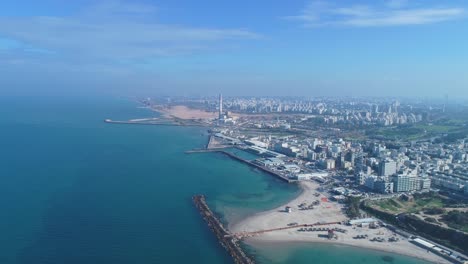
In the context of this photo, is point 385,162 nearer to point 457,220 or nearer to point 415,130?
point 457,220

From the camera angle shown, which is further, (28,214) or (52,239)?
(28,214)

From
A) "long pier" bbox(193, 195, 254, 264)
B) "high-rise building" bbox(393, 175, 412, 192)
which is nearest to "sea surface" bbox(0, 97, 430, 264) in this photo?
"long pier" bbox(193, 195, 254, 264)

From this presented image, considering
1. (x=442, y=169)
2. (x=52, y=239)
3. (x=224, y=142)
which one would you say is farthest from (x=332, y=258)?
(x=224, y=142)

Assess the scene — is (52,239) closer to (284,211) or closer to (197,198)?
(197,198)

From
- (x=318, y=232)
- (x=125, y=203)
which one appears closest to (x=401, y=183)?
(x=318, y=232)

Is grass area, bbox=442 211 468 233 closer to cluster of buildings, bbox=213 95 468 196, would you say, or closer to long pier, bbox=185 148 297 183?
cluster of buildings, bbox=213 95 468 196
